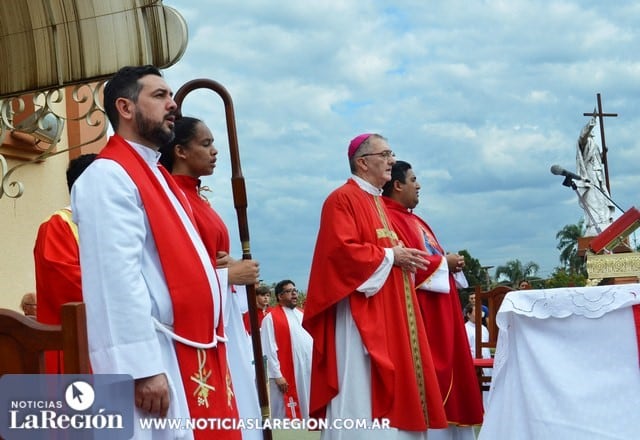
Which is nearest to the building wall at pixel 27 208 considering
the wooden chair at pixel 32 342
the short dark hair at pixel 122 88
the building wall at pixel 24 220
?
the building wall at pixel 24 220

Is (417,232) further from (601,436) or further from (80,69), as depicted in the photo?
(80,69)

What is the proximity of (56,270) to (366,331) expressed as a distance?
2093 mm

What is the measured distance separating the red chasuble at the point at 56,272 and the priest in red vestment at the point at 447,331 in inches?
104

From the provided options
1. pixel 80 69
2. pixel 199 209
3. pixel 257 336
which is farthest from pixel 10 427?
pixel 80 69

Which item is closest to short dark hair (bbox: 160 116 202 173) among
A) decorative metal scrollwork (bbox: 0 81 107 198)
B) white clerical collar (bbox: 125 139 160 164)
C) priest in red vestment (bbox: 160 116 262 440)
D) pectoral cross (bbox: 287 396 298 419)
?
priest in red vestment (bbox: 160 116 262 440)

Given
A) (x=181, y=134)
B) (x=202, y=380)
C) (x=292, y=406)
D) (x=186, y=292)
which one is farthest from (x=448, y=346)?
(x=292, y=406)

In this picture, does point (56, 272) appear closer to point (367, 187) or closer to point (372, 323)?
point (372, 323)

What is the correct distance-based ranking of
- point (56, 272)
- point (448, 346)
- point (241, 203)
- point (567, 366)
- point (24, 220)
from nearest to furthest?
point (56, 272) < point (241, 203) < point (567, 366) < point (448, 346) < point (24, 220)

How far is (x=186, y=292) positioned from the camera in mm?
3459

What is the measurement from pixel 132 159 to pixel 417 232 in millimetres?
3557

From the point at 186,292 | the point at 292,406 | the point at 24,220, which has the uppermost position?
the point at 24,220

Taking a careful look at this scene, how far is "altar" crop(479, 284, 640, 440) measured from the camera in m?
4.90

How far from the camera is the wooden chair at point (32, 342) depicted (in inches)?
95.7

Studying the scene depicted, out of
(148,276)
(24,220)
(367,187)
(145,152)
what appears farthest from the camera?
(24,220)
